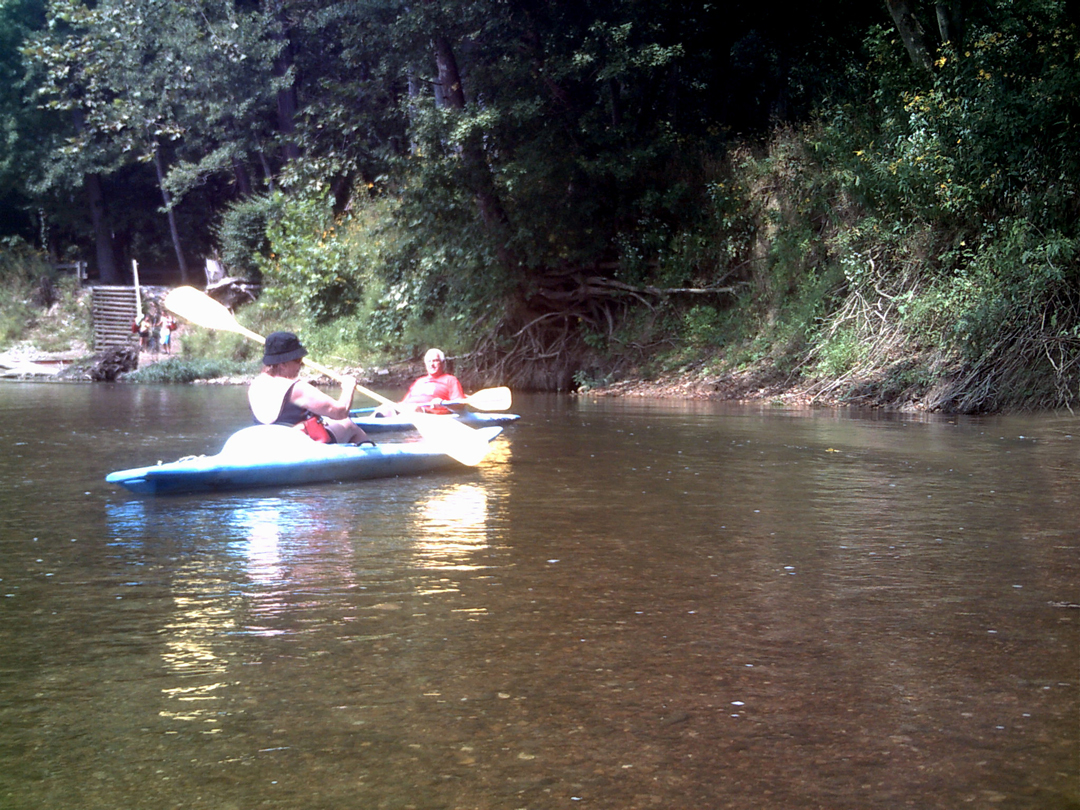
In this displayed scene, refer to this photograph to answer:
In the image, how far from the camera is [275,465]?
7.29 m

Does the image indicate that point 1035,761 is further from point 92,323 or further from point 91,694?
point 92,323

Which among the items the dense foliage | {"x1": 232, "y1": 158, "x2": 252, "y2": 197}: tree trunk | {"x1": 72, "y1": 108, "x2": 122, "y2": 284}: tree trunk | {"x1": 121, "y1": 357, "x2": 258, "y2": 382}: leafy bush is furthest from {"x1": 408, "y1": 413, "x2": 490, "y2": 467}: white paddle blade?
{"x1": 72, "y1": 108, "x2": 122, "y2": 284}: tree trunk

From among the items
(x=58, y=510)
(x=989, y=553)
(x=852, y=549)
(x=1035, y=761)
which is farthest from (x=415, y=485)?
(x=1035, y=761)

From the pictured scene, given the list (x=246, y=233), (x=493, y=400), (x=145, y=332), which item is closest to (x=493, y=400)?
(x=493, y=400)

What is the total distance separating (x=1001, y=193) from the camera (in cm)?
1359

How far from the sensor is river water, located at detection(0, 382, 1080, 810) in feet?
8.68

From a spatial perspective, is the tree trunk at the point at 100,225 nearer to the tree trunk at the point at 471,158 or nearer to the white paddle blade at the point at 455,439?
the tree trunk at the point at 471,158

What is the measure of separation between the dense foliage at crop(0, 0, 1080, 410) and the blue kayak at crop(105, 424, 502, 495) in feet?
25.2

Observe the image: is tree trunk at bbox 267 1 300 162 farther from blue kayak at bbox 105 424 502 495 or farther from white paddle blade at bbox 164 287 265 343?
blue kayak at bbox 105 424 502 495

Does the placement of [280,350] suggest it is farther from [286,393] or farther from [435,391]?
[435,391]

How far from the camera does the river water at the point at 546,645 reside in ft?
8.68

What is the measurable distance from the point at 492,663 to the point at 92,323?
31.1 meters

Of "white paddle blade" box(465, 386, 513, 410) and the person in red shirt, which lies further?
"white paddle blade" box(465, 386, 513, 410)

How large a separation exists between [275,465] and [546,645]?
398 cm
